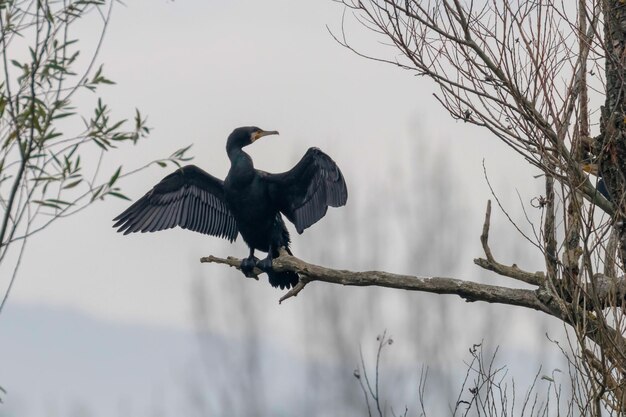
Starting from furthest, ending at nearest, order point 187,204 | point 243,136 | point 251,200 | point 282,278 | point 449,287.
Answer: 1. point 187,204
2. point 243,136
3. point 251,200
4. point 282,278
5. point 449,287

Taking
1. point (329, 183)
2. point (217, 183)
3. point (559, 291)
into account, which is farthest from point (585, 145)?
point (217, 183)

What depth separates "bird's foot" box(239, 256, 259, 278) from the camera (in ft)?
24.6

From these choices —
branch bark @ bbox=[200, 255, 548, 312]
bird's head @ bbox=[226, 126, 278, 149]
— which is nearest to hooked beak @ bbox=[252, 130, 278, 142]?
bird's head @ bbox=[226, 126, 278, 149]

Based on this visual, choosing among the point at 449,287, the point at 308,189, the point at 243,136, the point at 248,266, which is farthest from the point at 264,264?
the point at 449,287

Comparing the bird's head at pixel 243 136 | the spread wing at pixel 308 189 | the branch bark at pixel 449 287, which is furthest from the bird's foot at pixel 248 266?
Answer: the branch bark at pixel 449 287

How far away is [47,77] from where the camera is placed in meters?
3.79

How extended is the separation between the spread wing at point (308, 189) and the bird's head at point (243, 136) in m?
0.36

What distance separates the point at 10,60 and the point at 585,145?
2.82 meters

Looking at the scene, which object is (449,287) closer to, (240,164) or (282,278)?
(282,278)

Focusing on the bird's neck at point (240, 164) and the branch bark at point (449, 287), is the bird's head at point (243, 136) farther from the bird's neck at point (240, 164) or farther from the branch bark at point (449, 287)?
the branch bark at point (449, 287)

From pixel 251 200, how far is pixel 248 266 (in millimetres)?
476

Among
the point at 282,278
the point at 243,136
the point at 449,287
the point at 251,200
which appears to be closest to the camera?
the point at 449,287

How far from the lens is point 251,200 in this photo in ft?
25.5

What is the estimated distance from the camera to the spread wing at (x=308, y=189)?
753cm
